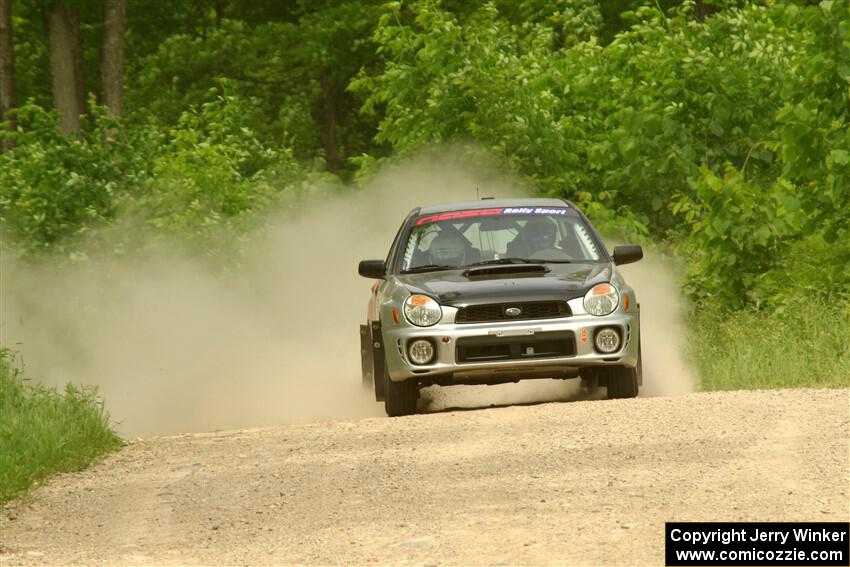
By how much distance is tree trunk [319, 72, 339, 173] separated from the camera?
4784cm

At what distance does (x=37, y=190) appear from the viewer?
82.6 ft

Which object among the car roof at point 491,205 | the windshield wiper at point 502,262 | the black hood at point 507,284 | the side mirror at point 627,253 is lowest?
the black hood at point 507,284

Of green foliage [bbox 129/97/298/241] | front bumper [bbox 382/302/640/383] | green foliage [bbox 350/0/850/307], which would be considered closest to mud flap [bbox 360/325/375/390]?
front bumper [bbox 382/302/640/383]

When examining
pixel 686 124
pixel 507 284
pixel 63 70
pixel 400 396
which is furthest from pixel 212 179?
pixel 63 70

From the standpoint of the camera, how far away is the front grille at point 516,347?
12.7 meters

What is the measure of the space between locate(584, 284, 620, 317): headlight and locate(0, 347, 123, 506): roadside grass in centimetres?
362

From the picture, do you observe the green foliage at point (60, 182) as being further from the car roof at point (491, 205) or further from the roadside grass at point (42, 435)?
the car roof at point (491, 205)

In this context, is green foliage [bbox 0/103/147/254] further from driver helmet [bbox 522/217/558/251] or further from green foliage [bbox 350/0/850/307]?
driver helmet [bbox 522/217/558/251]

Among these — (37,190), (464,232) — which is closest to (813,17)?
(464,232)

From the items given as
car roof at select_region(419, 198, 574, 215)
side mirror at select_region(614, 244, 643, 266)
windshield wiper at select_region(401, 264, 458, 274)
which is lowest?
windshield wiper at select_region(401, 264, 458, 274)

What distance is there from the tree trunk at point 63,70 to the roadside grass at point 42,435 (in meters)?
25.1

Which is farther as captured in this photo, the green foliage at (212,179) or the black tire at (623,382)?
the green foliage at (212,179)

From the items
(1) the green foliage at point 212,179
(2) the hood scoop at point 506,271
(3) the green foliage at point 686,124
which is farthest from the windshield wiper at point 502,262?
(1) the green foliage at point 212,179

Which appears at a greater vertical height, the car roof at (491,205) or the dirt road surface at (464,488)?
the car roof at (491,205)
